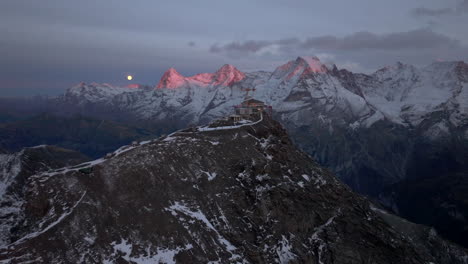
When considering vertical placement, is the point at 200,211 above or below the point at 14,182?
above

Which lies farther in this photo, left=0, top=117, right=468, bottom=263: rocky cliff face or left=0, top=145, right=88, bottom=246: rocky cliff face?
left=0, top=145, right=88, bottom=246: rocky cliff face

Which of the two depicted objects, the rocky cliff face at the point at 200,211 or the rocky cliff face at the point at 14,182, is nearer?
the rocky cliff face at the point at 200,211

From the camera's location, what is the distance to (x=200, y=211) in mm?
69875

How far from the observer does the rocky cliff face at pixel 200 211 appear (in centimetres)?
5706

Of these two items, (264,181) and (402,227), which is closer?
(264,181)

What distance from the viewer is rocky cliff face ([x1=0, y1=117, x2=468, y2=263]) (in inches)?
2247

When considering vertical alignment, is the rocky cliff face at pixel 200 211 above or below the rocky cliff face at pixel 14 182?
above

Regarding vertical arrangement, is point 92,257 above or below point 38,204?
below

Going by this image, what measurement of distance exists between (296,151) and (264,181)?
76.9 feet

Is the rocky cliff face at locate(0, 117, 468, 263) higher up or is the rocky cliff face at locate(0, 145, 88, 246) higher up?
the rocky cliff face at locate(0, 117, 468, 263)

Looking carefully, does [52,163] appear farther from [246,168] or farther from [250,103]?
[246,168]

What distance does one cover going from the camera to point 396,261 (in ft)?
249

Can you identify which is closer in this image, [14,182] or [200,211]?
[200,211]

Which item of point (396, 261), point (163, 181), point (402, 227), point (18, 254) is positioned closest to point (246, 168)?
point (163, 181)
